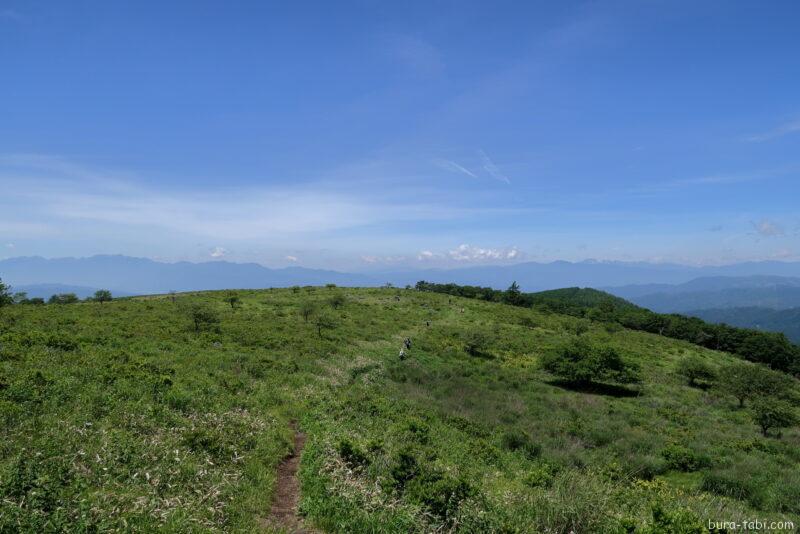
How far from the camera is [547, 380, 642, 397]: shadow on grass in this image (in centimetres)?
3172

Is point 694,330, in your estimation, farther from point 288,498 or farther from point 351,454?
point 288,498

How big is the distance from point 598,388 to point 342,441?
29.4 metres

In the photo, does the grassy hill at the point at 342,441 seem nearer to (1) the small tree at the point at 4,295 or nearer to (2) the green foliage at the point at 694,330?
(1) the small tree at the point at 4,295

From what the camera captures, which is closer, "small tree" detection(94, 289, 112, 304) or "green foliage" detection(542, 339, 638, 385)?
"green foliage" detection(542, 339, 638, 385)

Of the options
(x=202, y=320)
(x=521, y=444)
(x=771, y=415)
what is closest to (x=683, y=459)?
(x=521, y=444)

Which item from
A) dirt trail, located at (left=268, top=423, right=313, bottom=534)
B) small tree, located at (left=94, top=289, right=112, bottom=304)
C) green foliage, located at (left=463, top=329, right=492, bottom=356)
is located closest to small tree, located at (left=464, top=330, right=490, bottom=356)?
green foliage, located at (left=463, top=329, right=492, bottom=356)

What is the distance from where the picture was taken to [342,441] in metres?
11.1

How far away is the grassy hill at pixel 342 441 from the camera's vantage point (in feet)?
25.5

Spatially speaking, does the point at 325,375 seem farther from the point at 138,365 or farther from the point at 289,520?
the point at 289,520

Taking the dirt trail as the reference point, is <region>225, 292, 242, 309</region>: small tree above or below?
above

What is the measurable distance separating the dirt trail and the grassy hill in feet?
1.01

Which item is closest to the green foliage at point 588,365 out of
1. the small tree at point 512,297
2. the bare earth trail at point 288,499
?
the bare earth trail at point 288,499

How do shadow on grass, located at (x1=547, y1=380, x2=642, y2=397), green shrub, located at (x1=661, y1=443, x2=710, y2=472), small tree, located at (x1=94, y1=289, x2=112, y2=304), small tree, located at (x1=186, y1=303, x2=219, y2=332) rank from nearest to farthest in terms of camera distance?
green shrub, located at (x1=661, y1=443, x2=710, y2=472) → shadow on grass, located at (x1=547, y1=380, x2=642, y2=397) → small tree, located at (x1=186, y1=303, x2=219, y2=332) → small tree, located at (x1=94, y1=289, x2=112, y2=304)

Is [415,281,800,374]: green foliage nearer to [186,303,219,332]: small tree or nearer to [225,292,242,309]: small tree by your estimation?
[225,292,242,309]: small tree
